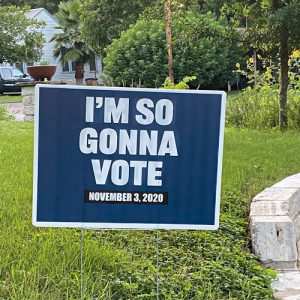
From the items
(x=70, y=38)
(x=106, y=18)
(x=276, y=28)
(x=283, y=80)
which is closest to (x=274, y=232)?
(x=276, y=28)

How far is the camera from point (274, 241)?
423 centimetres

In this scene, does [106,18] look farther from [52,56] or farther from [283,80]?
[283,80]

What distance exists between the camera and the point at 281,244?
13.8 ft

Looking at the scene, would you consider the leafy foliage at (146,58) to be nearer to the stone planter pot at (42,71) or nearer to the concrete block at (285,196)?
the stone planter pot at (42,71)

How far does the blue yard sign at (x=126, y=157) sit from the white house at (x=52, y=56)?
34277 mm

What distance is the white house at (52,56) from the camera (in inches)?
1502

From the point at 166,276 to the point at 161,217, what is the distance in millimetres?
742

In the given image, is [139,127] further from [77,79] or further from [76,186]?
[77,79]

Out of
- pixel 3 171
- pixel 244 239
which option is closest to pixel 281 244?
pixel 244 239

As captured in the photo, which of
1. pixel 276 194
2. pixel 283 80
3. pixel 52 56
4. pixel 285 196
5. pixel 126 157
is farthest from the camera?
pixel 52 56

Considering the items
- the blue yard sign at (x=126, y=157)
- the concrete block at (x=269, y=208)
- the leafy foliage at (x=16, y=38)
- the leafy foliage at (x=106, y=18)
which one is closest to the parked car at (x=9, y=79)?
the leafy foliage at (x=16, y=38)

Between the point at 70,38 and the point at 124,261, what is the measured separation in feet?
103

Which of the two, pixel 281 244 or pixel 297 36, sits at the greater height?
pixel 297 36

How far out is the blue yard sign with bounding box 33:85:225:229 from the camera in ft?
9.24
